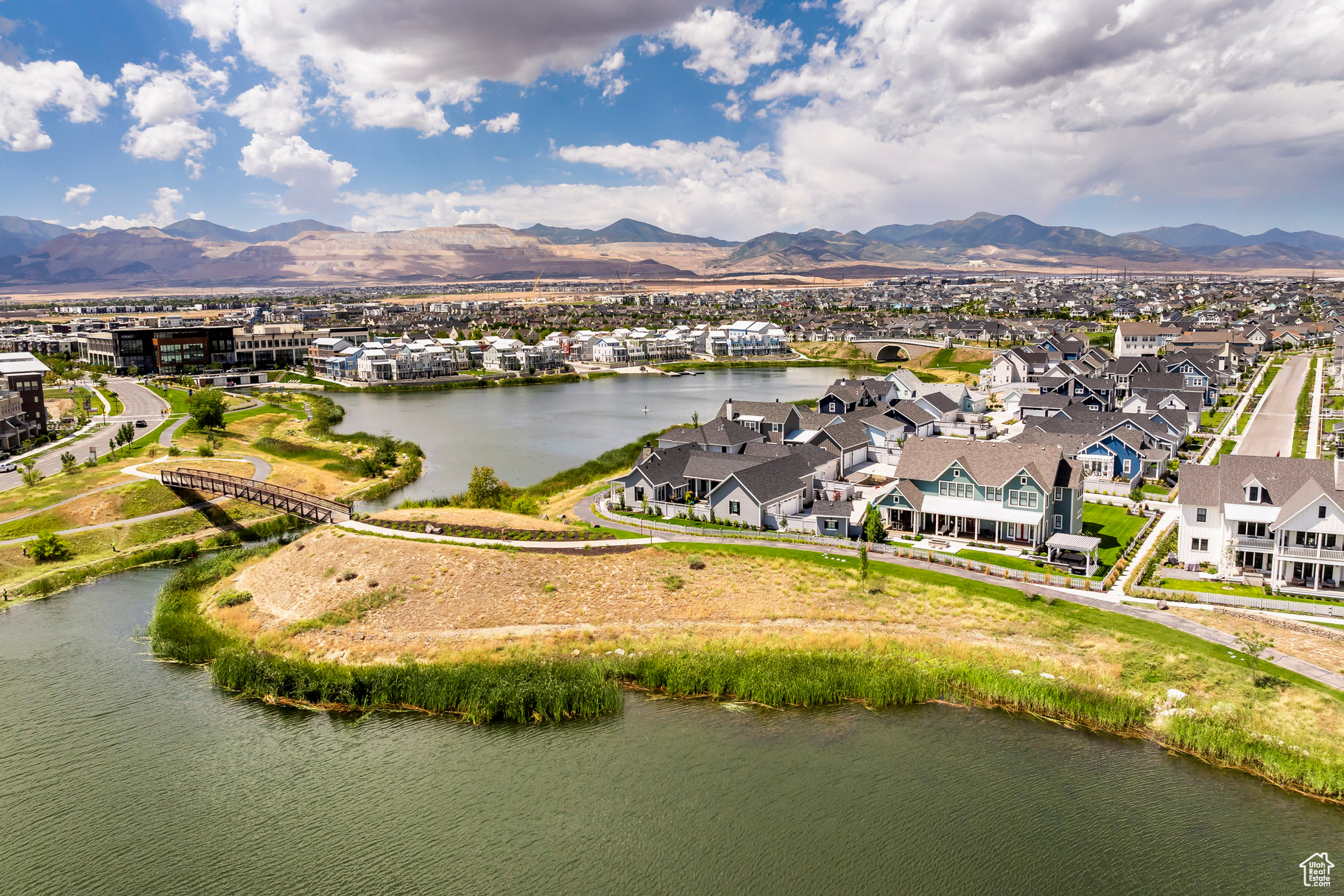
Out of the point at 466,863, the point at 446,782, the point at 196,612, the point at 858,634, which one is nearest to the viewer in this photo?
the point at 466,863

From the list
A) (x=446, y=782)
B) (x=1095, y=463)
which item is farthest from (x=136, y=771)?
(x=1095, y=463)

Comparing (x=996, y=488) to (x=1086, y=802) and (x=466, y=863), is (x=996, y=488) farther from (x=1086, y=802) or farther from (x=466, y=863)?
(x=466, y=863)

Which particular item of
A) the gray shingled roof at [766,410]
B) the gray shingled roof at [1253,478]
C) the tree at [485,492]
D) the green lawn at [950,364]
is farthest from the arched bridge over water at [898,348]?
the gray shingled roof at [1253,478]

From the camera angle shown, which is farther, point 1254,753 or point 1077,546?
point 1077,546

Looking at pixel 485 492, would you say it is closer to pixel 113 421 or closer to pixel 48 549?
pixel 48 549

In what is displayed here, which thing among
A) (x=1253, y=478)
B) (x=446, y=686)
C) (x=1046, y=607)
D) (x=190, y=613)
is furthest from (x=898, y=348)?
(x=446, y=686)
